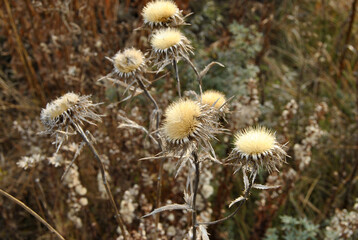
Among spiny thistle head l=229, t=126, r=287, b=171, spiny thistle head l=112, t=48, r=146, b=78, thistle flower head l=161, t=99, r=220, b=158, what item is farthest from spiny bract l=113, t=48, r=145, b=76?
spiny thistle head l=229, t=126, r=287, b=171

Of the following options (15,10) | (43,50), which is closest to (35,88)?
(43,50)

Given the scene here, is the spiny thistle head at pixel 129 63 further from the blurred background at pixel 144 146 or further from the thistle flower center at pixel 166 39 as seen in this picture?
the blurred background at pixel 144 146

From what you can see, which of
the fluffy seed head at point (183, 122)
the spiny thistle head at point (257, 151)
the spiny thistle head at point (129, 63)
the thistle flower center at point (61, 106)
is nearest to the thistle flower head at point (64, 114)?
the thistle flower center at point (61, 106)

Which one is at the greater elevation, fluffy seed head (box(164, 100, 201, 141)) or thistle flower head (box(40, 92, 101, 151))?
thistle flower head (box(40, 92, 101, 151))

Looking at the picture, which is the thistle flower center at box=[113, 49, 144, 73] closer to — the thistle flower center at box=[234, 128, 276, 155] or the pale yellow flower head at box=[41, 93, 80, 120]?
the pale yellow flower head at box=[41, 93, 80, 120]

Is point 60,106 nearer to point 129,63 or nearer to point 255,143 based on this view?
point 129,63

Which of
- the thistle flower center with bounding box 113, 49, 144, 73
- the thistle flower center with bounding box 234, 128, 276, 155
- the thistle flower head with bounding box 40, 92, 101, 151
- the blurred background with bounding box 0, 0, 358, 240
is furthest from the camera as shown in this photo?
the blurred background with bounding box 0, 0, 358, 240

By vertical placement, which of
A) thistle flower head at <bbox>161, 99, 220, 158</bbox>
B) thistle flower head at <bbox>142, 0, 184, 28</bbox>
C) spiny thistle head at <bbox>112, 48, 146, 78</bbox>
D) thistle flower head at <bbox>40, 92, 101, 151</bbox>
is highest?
thistle flower head at <bbox>142, 0, 184, 28</bbox>
